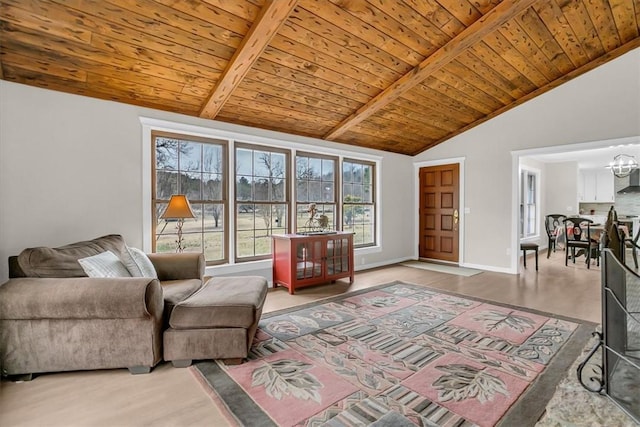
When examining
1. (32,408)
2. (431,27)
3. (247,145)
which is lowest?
(32,408)

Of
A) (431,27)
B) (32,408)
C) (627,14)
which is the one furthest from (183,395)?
(627,14)

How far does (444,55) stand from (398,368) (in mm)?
3364

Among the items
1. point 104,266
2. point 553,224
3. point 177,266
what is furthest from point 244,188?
point 553,224

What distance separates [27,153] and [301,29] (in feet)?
9.17

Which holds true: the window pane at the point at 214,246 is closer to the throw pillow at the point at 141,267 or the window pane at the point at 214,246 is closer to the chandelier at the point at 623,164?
the throw pillow at the point at 141,267

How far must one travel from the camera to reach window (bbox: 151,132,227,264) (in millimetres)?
3801

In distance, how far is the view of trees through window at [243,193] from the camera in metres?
3.88

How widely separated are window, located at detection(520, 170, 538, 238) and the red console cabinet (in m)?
5.25

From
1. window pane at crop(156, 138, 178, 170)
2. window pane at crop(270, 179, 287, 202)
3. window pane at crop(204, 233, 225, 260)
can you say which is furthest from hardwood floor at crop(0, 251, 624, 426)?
window pane at crop(270, 179, 287, 202)

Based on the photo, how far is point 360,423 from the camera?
175 cm

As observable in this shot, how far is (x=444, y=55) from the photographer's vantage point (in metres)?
3.67

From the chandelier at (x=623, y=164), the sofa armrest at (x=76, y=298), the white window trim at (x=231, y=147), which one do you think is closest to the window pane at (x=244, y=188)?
the white window trim at (x=231, y=147)

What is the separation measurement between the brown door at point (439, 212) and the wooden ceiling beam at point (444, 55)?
2.65 metres

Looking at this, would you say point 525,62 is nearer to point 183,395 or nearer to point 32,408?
point 183,395
